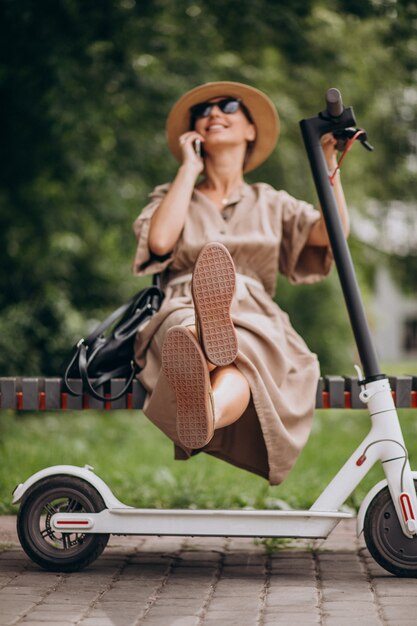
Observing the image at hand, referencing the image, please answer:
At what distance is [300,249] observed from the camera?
501 cm

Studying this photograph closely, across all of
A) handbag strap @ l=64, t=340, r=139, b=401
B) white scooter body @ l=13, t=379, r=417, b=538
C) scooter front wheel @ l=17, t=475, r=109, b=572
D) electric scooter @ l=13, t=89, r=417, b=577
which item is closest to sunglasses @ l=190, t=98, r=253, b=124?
electric scooter @ l=13, t=89, r=417, b=577

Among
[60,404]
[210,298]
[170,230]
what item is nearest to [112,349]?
[60,404]

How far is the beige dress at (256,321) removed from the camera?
416 centimetres

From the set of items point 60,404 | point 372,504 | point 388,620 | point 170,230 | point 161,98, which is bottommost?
point 388,620

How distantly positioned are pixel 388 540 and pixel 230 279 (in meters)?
1.20

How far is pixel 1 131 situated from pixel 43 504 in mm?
6589

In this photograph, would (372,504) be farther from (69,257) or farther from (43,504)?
(69,257)

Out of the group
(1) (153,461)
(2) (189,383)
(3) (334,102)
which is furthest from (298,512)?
(1) (153,461)

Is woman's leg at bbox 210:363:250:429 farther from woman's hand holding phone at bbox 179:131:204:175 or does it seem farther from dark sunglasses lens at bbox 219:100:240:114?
dark sunglasses lens at bbox 219:100:240:114

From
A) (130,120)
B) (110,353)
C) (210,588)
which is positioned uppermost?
(130,120)

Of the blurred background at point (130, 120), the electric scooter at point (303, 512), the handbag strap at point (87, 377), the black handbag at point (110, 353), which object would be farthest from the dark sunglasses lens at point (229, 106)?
the blurred background at point (130, 120)

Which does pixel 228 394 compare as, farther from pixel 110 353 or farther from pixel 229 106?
pixel 229 106

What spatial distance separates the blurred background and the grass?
3.05 ft

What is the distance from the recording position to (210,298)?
363 cm
